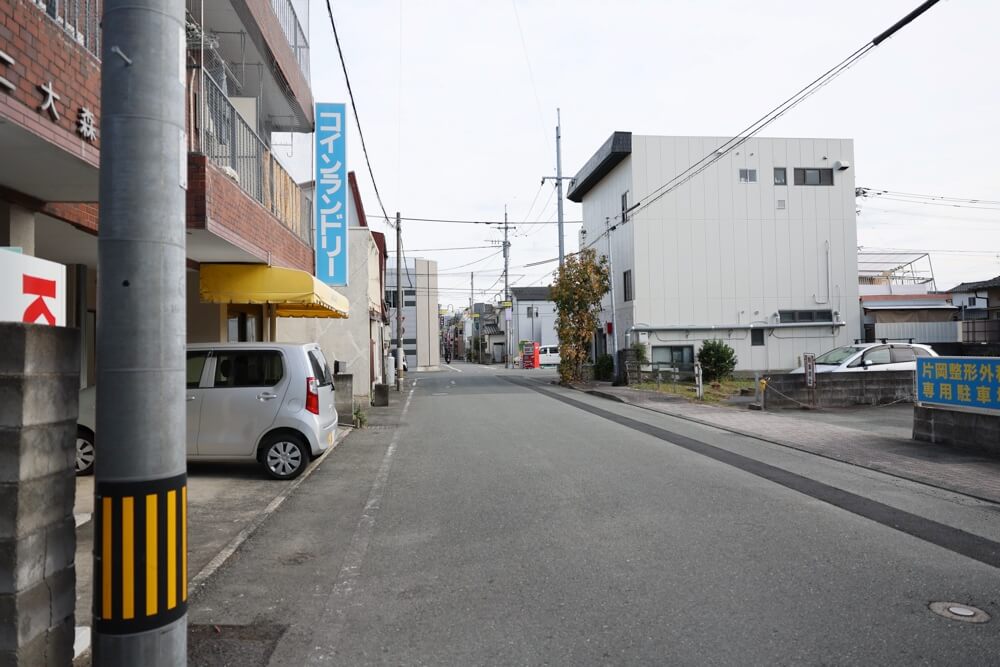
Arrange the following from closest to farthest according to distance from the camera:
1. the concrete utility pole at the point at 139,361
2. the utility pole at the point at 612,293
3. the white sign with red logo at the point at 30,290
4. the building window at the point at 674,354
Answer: the concrete utility pole at the point at 139,361, the white sign with red logo at the point at 30,290, the building window at the point at 674,354, the utility pole at the point at 612,293

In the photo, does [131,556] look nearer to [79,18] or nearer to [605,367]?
[79,18]

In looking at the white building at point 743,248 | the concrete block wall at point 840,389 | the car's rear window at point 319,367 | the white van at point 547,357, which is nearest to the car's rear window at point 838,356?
the concrete block wall at point 840,389

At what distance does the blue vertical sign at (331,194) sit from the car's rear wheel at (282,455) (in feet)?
26.0

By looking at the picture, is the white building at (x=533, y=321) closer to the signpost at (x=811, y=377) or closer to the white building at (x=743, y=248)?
the white building at (x=743, y=248)

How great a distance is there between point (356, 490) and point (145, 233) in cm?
608

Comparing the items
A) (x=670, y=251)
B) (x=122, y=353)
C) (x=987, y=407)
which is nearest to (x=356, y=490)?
(x=122, y=353)

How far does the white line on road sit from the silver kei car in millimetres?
1170

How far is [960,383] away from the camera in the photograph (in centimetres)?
1100

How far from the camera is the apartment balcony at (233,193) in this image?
818cm

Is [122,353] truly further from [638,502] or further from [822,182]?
[822,182]

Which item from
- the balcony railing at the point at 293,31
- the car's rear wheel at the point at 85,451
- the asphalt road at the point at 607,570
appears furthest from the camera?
the balcony railing at the point at 293,31

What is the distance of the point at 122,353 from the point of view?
117 inches

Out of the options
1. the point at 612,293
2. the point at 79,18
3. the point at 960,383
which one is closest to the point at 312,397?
the point at 79,18

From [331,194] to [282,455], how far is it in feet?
27.2
